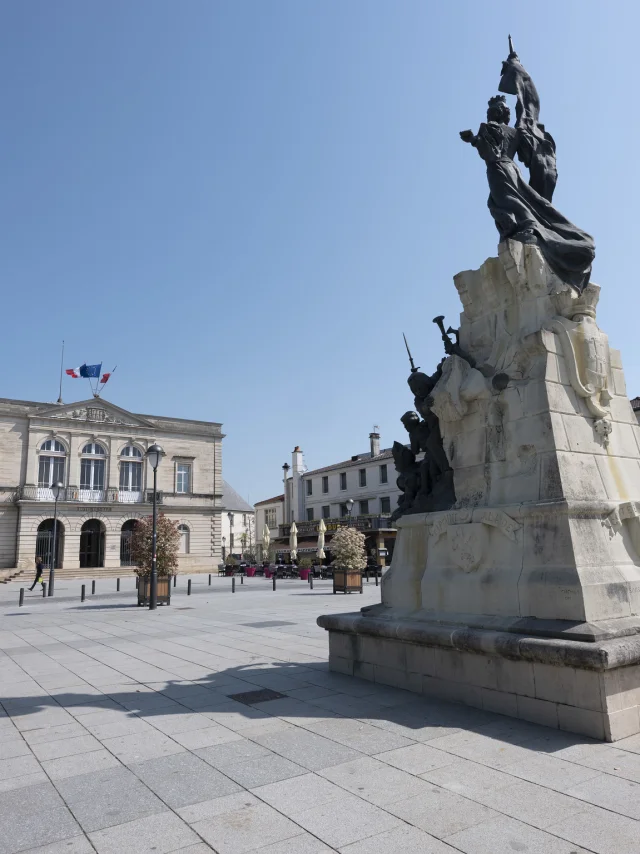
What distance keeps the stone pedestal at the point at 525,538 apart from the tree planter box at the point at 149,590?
12.4 metres

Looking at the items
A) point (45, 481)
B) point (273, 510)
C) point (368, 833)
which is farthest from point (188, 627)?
point (273, 510)

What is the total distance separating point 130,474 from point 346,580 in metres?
31.6

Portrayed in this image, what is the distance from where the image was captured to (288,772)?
412cm

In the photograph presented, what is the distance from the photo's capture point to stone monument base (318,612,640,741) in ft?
14.7

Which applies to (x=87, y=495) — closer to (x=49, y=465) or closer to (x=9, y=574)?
(x=49, y=465)

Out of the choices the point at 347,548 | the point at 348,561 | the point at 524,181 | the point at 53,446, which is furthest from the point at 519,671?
the point at 53,446

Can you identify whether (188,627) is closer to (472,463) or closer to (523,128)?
(472,463)

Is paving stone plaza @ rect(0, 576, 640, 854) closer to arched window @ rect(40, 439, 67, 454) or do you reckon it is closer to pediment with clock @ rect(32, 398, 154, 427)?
arched window @ rect(40, 439, 67, 454)

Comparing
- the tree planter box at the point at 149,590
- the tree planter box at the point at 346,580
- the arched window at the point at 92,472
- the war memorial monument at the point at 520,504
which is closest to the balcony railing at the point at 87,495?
the arched window at the point at 92,472

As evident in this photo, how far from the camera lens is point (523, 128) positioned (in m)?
7.92

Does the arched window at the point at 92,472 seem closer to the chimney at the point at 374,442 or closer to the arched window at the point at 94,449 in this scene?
the arched window at the point at 94,449

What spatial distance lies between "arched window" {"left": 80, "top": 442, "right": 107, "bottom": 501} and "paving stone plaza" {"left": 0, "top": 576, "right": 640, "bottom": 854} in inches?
1626

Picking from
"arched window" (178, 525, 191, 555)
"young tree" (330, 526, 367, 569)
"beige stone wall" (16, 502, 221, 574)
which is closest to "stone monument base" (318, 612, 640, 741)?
"young tree" (330, 526, 367, 569)

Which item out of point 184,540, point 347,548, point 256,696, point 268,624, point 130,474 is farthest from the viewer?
point 184,540
